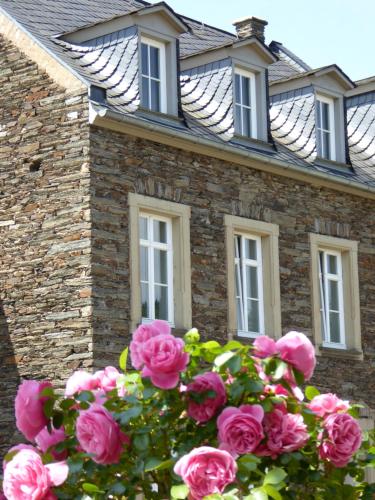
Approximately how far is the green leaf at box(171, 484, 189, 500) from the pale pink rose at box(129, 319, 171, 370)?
77 cm

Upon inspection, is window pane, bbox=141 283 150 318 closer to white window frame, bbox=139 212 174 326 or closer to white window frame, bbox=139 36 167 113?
white window frame, bbox=139 212 174 326

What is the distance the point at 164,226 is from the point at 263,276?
2111mm

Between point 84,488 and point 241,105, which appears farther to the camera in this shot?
point 241,105

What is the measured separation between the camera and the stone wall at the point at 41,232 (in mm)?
18016

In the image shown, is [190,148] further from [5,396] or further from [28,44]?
[5,396]

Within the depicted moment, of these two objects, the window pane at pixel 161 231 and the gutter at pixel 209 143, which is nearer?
the gutter at pixel 209 143

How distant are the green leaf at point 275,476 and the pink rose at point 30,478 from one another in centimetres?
104

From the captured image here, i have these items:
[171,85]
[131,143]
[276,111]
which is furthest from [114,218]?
[276,111]

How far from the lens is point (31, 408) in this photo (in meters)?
7.92

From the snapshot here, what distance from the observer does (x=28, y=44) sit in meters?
19.1

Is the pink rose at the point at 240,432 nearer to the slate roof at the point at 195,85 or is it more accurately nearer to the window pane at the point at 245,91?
the slate roof at the point at 195,85

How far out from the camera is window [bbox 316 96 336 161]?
22.7 m

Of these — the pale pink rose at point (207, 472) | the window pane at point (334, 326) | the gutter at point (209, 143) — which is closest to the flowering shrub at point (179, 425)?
the pale pink rose at point (207, 472)

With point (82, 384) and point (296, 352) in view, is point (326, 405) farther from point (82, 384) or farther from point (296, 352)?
point (82, 384)
